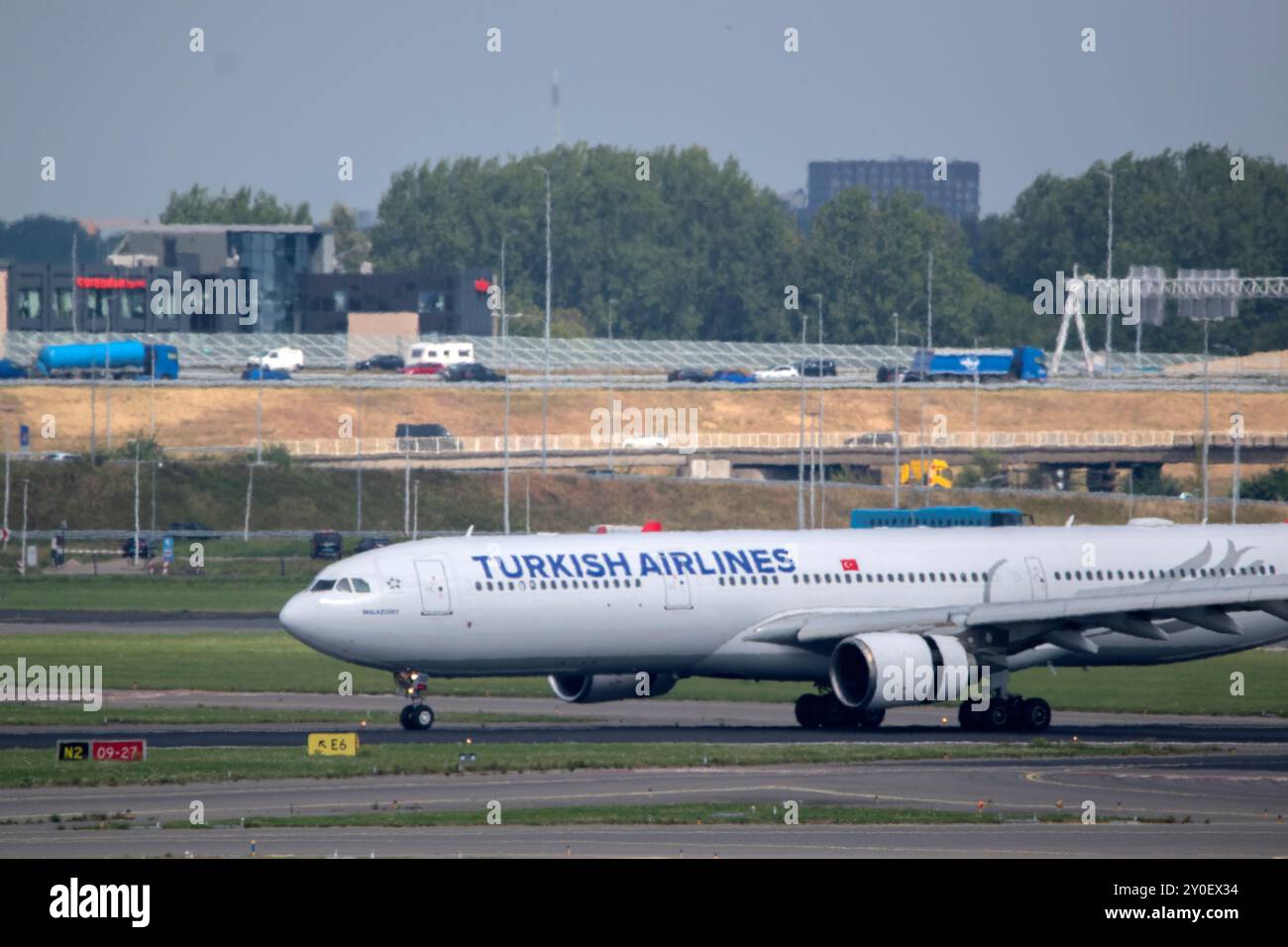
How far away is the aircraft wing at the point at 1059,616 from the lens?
5075cm

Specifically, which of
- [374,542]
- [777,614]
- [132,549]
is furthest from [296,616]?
[132,549]

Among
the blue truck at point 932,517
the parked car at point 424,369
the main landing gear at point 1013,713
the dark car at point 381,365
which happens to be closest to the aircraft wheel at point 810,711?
the main landing gear at point 1013,713

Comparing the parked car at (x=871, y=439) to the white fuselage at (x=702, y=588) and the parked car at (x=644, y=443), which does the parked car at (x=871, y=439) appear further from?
the white fuselage at (x=702, y=588)

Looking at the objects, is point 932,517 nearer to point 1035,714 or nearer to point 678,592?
point 1035,714

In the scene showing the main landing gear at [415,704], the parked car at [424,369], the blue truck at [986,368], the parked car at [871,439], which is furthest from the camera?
A: the parked car at [424,369]

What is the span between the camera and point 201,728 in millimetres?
51906

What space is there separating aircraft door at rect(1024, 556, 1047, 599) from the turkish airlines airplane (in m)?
0.07

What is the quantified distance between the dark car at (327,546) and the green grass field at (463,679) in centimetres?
3407

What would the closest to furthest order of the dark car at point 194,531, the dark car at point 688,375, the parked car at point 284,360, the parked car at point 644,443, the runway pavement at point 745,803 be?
the runway pavement at point 745,803 → the dark car at point 194,531 → the parked car at point 644,443 → the parked car at point 284,360 → the dark car at point 688,375

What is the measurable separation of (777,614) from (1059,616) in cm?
695

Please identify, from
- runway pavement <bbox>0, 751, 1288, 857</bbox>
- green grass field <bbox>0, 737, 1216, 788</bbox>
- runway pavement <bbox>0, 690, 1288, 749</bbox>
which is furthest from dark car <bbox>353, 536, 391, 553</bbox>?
runway pavement <bbox>0, 751, 1288, 857</bbox>

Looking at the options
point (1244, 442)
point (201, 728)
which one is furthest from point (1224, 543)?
point (1244, 442)

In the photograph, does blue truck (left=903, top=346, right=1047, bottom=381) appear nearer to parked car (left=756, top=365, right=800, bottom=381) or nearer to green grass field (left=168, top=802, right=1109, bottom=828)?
parked car (left=756, top=365, right=800, bottom=381)
